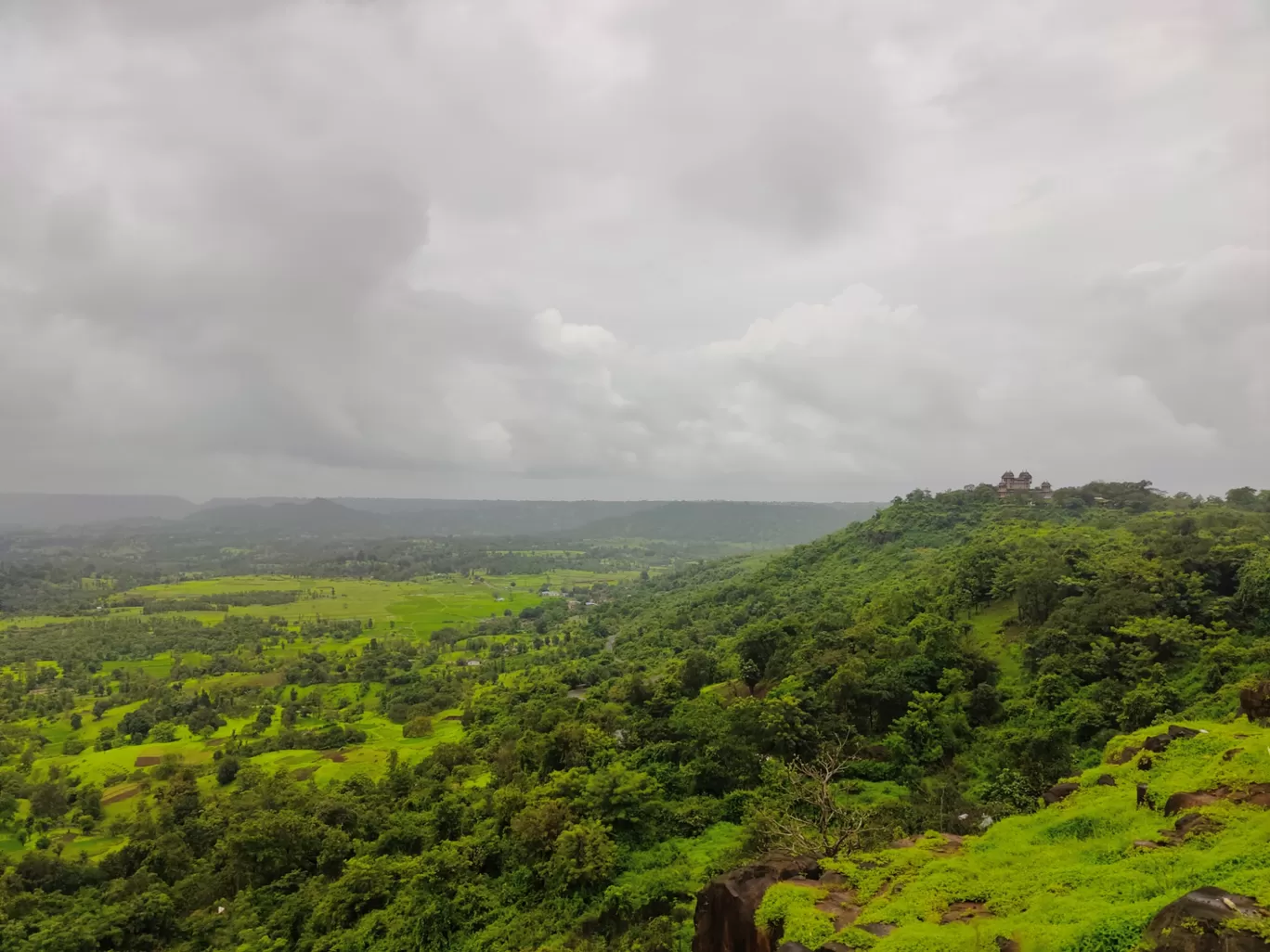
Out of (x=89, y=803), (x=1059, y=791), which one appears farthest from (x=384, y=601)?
(x=1059, y=791)

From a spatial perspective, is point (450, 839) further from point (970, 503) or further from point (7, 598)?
point (7, 598)

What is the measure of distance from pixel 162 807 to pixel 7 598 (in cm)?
18526

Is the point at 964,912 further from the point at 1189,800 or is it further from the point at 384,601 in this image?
the point at 384,601

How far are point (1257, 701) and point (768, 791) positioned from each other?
17.7m

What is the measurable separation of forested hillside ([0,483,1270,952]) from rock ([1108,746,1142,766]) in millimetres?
933

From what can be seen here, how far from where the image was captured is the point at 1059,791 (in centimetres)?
1978

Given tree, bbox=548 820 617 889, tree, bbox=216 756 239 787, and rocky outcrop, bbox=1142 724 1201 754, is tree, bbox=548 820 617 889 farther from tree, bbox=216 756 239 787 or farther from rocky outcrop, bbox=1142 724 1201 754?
tree, bbox=216 756 239 787

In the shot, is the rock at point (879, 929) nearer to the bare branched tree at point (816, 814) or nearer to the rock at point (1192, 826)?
the bare branched tree at point (816, 814)

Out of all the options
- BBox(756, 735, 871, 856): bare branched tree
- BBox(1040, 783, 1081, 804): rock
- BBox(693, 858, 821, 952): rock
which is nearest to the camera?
BBox(693, 858, 821, 952): rock

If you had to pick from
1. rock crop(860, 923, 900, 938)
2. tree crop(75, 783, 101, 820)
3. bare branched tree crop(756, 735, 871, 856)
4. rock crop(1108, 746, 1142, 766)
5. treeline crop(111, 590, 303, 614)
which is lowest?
treeline crop(111, 590, 303, 614)

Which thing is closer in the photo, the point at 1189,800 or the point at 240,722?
the point at 1189,800

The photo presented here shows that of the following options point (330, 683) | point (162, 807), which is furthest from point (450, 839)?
point (330, 683)

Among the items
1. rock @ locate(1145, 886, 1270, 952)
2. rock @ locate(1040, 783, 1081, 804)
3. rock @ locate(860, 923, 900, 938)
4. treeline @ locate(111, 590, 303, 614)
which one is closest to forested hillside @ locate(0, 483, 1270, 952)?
rock @ locate(860, 923, 900, 938)

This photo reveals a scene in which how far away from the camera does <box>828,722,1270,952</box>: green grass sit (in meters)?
11.0
